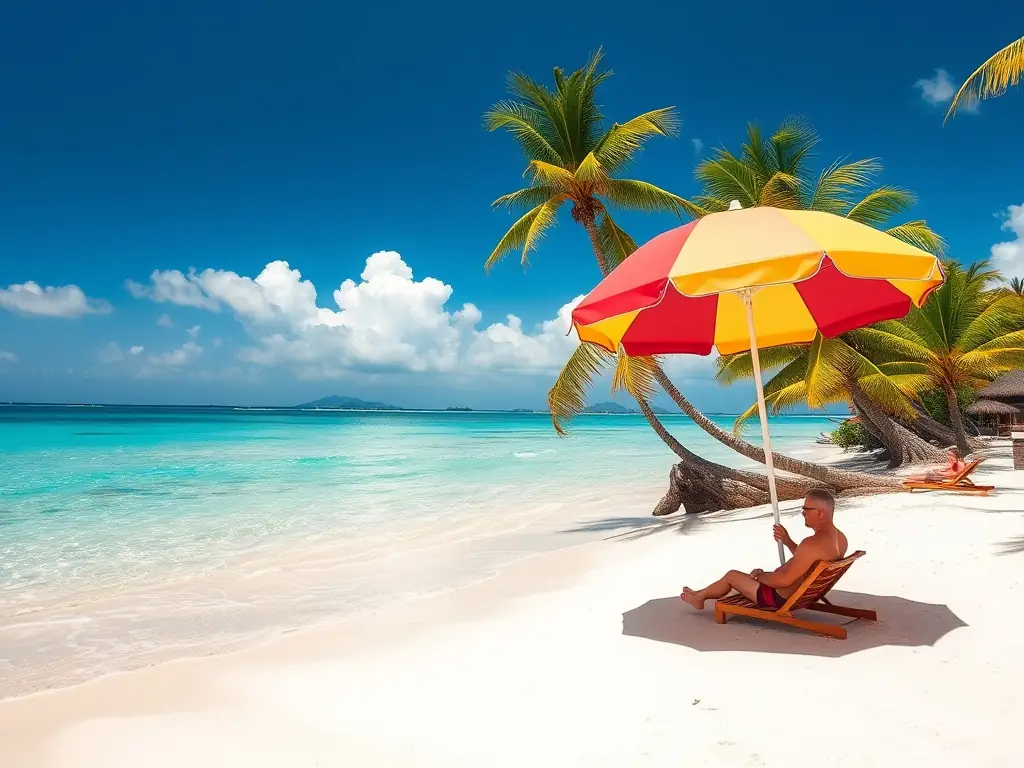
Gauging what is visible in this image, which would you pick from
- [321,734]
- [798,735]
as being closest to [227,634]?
[321,734]

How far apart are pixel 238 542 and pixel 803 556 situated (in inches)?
336

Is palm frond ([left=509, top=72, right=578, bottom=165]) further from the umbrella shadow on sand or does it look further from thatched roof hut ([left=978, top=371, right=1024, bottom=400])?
thatched roof hut ([left=978, top=371, right=1024, bottom=400])

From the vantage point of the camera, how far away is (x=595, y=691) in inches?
131

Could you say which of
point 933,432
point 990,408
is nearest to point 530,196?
point 933,432

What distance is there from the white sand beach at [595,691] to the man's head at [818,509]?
69cm

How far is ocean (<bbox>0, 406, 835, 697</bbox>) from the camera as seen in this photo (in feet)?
18.2

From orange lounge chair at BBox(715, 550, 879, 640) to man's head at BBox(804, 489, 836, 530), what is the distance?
236mm

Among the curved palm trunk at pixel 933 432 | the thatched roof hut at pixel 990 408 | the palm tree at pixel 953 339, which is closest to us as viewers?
the palm tree at pixel 953 339

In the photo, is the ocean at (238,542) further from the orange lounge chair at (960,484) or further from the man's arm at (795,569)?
the orange lounge chair at (960,484)

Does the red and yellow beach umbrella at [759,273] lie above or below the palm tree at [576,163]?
below

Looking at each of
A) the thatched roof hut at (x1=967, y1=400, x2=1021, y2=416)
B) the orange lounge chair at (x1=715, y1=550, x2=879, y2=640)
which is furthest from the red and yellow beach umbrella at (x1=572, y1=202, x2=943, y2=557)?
the thatched roof hut at (x1=967, y1=400, x2=1021, y2=416)

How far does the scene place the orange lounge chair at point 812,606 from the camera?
12.2 ft

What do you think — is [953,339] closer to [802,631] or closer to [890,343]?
[890,343]

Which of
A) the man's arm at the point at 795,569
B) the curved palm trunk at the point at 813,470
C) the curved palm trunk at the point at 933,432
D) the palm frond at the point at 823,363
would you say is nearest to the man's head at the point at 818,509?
the man's arm at the point at 795,569
